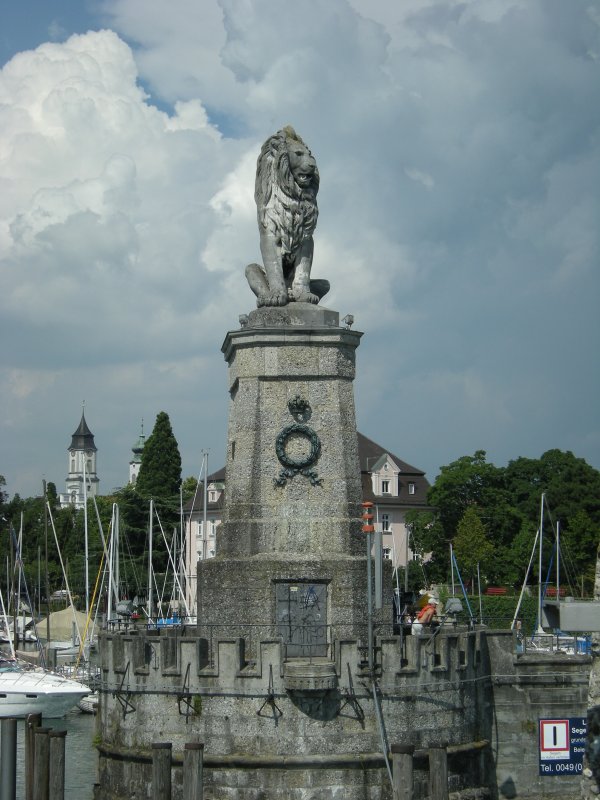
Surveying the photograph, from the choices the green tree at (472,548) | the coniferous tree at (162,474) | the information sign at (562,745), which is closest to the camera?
the information sign at (562,745)

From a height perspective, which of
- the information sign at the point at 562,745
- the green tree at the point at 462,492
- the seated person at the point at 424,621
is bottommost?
the information sign at the point at 562,745

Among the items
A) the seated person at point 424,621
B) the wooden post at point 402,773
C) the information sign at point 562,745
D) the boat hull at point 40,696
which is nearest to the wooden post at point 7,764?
the wooden post at point 402,773

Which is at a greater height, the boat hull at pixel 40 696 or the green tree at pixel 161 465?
the green tree at pixel 161 465

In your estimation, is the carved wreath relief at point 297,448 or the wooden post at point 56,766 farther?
the carved wreath relief at point 297,448

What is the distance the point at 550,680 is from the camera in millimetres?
31000

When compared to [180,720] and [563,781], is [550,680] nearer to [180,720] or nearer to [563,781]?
[563,781]

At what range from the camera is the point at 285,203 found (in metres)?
28.8

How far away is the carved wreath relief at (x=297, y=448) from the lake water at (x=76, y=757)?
721cm

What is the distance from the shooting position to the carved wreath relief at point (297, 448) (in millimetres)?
26984

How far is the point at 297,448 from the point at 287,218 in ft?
16.4

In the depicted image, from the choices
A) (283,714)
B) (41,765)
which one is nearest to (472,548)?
(283,714)

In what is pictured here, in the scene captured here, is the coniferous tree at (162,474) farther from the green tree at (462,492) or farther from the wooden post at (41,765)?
the wooden post at (41,765)

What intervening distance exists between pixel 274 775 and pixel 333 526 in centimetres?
492

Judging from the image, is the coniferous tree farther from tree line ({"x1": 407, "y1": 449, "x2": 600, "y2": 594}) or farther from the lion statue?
the lion statue
